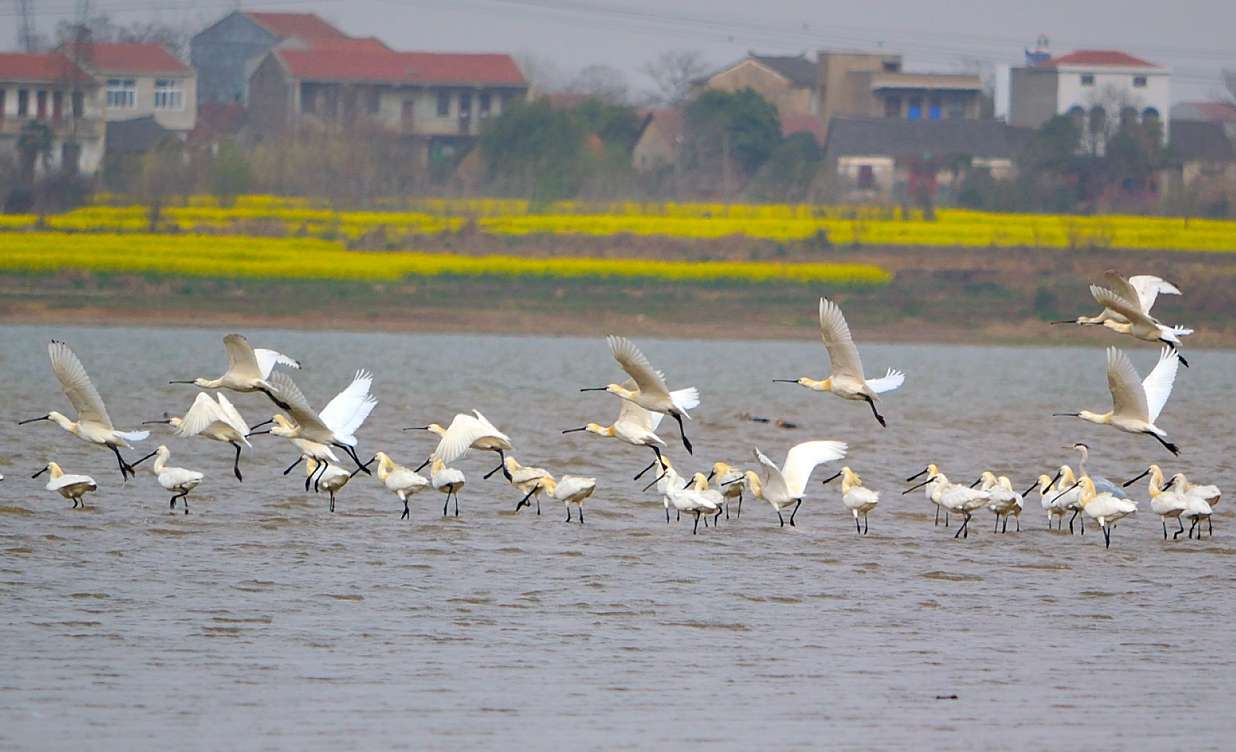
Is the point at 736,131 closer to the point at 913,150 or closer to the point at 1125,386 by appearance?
the point at 913,150

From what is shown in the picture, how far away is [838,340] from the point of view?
707 inches

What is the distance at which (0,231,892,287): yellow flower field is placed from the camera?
5012 cm

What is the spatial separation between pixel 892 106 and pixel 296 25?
3842cm

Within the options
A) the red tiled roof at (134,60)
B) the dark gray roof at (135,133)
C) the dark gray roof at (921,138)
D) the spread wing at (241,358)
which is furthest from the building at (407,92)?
the spread wing at (241,358)

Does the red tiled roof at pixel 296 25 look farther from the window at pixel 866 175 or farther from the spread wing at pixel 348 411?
the spread wing at pixel 348 411

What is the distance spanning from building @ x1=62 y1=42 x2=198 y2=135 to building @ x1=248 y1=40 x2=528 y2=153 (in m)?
4.40

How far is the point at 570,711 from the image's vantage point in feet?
40.3

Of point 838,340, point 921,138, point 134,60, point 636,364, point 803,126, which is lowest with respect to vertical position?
point 636,364

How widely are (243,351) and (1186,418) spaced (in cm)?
2152

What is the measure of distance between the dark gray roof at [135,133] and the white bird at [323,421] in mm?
58418

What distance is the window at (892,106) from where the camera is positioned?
95.5 metres

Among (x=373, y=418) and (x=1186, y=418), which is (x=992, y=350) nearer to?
(x=1186, y=418)

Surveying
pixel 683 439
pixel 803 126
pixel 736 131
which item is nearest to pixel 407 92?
pixel 736 131

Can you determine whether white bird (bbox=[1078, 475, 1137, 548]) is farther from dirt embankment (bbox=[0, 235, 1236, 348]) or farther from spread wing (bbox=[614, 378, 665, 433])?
dirt embankment (bbox=[0, 235, 1236, 348])
